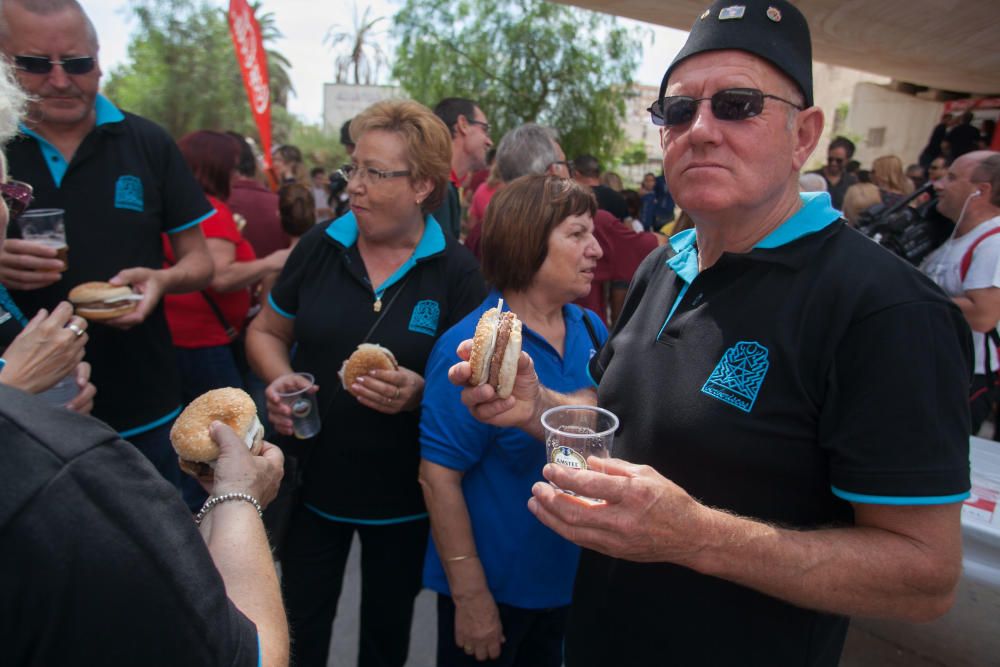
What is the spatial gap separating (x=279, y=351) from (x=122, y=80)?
39.2 metres

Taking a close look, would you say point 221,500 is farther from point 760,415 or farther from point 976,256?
point 976,256

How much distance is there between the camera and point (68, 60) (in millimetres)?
2441

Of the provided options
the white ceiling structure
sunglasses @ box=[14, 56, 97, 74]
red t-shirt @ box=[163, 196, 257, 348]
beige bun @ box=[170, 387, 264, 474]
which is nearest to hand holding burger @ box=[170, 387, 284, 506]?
beige bun @ box=[170, 387, 264, 474]

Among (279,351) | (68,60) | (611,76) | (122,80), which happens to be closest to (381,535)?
(279,351)

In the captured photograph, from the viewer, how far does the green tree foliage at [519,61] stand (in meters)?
17.0

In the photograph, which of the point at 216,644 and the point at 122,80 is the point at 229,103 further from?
the point at 216,644

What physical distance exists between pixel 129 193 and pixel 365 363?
146 cm

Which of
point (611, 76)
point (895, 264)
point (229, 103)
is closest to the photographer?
point (895, 264)

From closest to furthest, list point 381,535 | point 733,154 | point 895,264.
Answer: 1. point 895,264
2. point 733,154
3. point 381,535

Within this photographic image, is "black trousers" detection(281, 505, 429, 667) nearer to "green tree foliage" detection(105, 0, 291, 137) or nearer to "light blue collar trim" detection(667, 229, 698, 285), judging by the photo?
"light blue collar trim" detection(667, 229, 698, 285)

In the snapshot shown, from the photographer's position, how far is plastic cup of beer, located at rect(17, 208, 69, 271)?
2301 millimetres

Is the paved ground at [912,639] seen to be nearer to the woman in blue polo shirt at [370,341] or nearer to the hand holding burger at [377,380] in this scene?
the woman in blue polo shirt at [370,341]

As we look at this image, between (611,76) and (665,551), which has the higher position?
(611,76)

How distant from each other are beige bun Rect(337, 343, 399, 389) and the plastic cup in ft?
3.44
